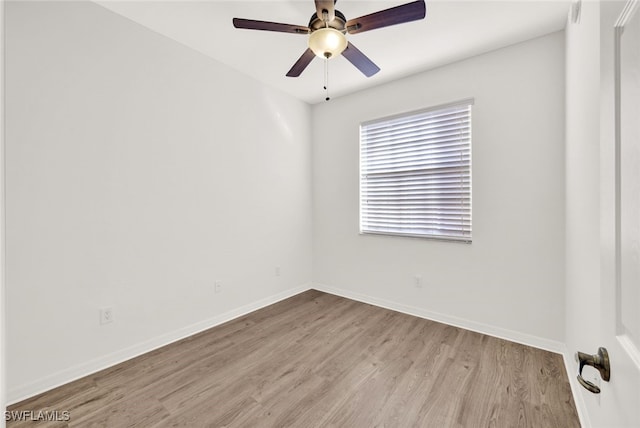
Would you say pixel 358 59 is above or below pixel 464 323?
above

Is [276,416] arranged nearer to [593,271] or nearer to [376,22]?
[593,271]

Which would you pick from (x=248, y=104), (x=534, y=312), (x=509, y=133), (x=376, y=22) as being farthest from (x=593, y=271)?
(x=248, y=104)

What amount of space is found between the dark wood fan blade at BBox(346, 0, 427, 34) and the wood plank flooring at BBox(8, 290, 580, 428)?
2.37 metres

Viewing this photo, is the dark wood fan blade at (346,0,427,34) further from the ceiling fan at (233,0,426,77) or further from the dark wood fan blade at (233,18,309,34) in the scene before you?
the dark wood fan blade at (233,18,309,34)

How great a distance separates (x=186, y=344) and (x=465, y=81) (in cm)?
366

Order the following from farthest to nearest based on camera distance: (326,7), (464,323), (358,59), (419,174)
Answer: (419,174)
(464,323)
(358,59)
(326,7)

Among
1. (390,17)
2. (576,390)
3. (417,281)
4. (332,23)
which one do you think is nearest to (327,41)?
(332,23)

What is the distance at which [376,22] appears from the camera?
5.65 ft

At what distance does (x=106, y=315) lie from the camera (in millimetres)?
2143

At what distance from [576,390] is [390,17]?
2.63 m

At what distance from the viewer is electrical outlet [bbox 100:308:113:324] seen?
212 cm

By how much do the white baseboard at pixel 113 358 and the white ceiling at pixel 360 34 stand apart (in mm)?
2682

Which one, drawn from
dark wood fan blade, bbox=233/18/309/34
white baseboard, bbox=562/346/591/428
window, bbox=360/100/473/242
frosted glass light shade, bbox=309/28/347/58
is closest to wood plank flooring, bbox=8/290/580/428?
white baseboard, bbox=562/346/591/428

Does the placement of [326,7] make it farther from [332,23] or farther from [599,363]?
[599,363]
